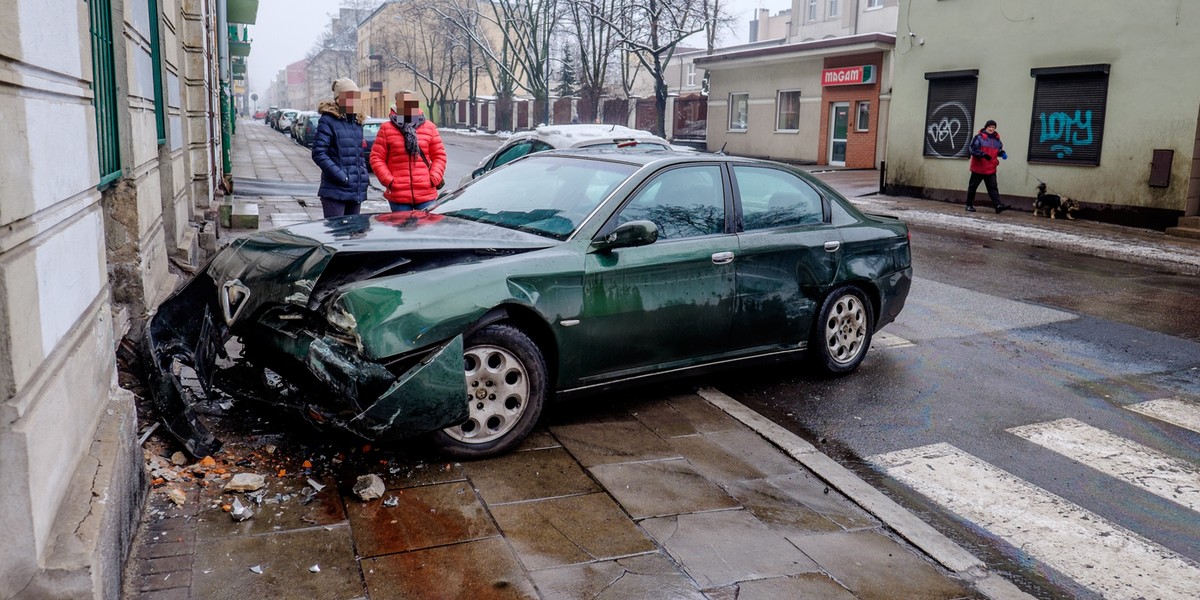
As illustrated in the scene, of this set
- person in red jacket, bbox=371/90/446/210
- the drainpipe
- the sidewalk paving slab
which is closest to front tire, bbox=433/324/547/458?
the sidewalk paving slab

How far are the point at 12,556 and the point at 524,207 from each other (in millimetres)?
3575

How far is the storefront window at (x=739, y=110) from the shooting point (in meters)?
37.6

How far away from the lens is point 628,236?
5164 millimetres

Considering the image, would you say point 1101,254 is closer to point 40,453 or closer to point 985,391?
point 985,391

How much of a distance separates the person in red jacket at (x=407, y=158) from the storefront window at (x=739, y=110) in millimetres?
30160

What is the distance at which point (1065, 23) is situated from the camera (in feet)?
60.7

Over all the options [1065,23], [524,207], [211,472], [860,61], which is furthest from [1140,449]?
[860,61]

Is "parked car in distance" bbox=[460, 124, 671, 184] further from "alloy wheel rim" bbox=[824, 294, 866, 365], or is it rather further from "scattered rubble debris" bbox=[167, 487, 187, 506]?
"scattered rubble debris" bbox=[167, 487, 187, 506]

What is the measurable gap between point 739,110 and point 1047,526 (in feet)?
114

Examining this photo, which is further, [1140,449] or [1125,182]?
[1125,182]

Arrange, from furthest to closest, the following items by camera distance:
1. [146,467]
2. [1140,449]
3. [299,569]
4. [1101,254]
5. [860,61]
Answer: [860,61]
[1101,254]
[1140,449]
[146,467]
[299,569]

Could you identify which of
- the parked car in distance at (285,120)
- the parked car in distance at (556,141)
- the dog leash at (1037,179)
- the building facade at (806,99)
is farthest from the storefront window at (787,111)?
the parked car in distance at (285,120)

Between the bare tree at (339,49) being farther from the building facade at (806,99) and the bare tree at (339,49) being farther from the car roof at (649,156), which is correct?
the car roof at (649,156)

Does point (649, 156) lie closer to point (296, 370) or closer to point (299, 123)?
point (296, 370)
